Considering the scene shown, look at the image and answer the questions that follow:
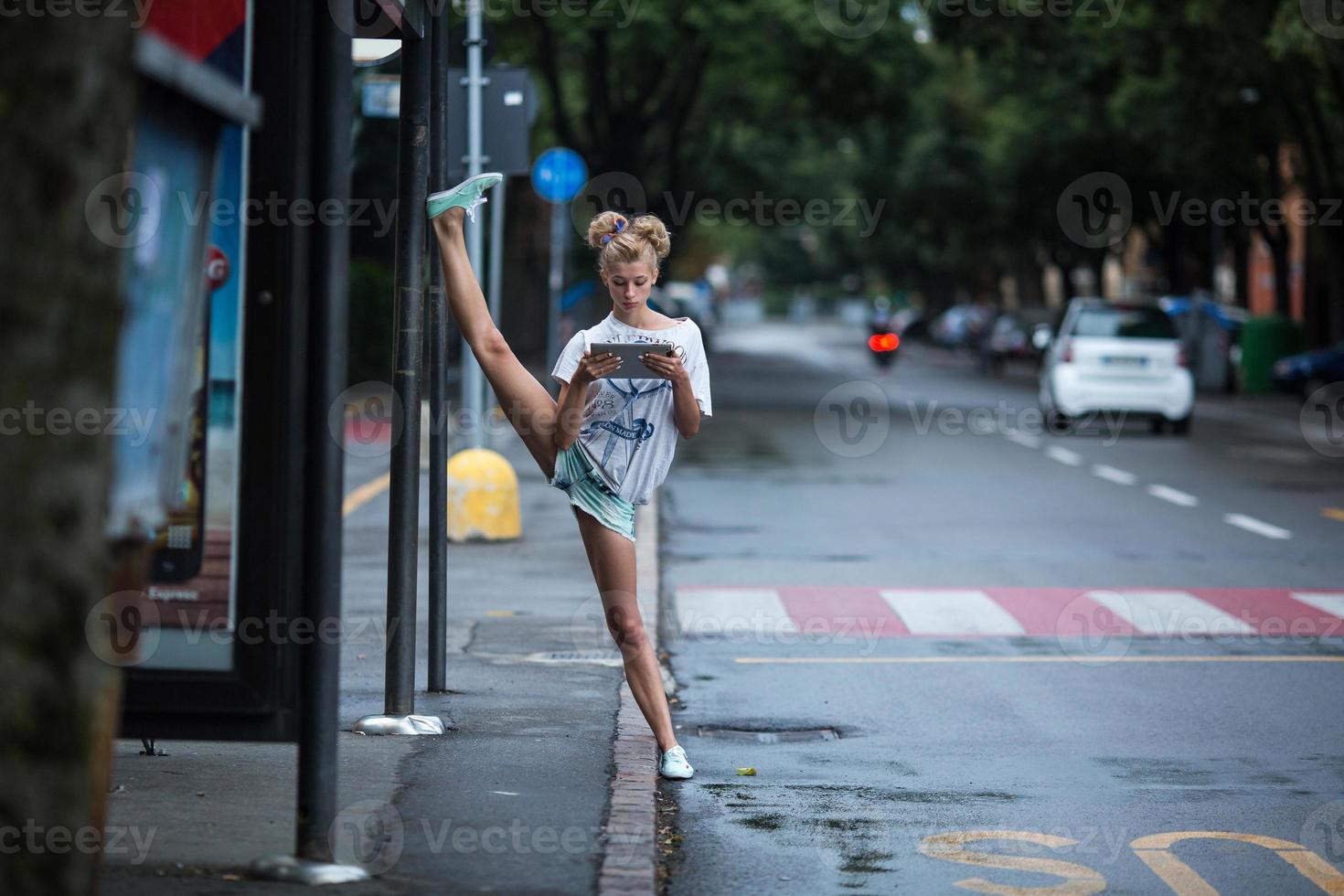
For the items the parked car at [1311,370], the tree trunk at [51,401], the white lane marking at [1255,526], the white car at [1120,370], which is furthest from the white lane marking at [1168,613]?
the parked car at [1311,370]

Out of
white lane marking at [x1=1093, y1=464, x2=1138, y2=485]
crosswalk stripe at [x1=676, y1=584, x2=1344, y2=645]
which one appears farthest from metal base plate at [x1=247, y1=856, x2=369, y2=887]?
white lane marking at [x1=1093, y1=464, x2=1138, y2=485]

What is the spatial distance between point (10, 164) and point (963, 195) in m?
72.3

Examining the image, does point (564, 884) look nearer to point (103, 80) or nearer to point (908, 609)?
point (103, 80)

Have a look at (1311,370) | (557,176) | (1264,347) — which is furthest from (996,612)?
(1264,347)

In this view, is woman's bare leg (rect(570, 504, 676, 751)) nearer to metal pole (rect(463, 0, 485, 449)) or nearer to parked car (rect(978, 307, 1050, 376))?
metal pole (rect(463, 0, 485, 449))

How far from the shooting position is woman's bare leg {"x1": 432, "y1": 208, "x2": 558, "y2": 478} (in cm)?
618

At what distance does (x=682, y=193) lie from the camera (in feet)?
173

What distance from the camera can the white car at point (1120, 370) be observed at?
1087 inches

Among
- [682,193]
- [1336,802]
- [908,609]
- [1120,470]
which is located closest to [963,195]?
[682,193]

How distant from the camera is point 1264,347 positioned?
4378 centimetres

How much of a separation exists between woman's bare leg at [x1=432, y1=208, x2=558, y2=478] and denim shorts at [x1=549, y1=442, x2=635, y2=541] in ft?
0.37

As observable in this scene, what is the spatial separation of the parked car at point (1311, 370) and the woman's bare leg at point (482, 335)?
36535mm

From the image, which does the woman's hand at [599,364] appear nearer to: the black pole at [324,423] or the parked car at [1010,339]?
the black pole at [324,423]

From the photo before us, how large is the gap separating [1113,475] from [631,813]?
15871 mm
